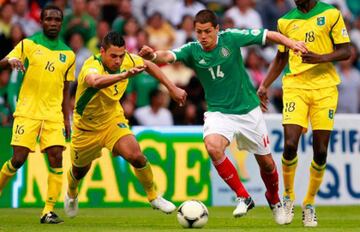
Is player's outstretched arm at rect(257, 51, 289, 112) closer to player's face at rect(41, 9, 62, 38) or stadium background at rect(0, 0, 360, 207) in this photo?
player's face at rect(41, 9, 62, 38)

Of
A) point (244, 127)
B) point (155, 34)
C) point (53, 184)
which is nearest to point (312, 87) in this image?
point (244, 127)

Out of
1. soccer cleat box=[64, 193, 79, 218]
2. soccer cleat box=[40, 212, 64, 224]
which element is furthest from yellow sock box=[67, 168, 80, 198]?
soccer cleat box=[40, 212, 64, 224]

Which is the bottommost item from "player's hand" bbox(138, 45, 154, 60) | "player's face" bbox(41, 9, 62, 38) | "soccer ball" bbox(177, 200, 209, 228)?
"soccer ball" bbox(177, 200, 209, 228)

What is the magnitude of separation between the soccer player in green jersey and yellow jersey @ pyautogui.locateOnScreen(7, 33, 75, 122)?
161 cm

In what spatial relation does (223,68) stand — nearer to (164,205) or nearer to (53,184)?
(164,205)

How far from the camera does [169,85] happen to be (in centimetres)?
1255

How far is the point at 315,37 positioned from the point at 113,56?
8.12 feet

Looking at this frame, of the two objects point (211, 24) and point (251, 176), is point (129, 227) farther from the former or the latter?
point (251, 176)

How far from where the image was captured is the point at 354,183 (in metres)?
18.3

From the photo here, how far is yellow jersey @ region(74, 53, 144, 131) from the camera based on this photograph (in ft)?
43.7

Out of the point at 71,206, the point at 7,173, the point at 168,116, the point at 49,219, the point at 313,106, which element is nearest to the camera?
the point at 313,106

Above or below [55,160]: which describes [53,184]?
below

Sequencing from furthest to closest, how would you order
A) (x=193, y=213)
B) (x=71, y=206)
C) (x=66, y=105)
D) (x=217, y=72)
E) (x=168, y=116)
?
(x=168, y=116)
(x=71, y=206)
(x=66, y=105)
(x=217, y=72)
(x=193, y=213)

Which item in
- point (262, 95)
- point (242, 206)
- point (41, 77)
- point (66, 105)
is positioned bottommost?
point (242, 206)
